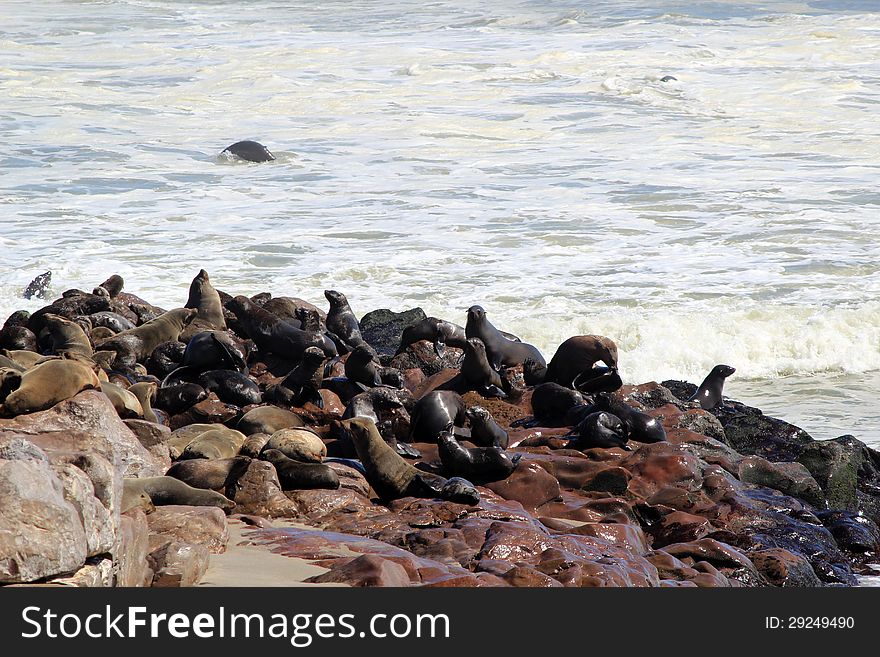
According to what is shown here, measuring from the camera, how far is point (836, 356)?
13312mm

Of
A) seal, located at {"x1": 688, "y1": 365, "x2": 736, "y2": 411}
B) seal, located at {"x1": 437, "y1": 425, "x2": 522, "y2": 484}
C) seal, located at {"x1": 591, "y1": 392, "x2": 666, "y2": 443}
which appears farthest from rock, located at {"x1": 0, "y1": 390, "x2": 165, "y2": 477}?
seal, located at {"x1": 688, "y1": 365, "x2": 736, "y2": 411}

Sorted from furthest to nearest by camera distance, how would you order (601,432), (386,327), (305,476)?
(386,327)
(601,432)
(305,476)

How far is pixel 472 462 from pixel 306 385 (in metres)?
1.79

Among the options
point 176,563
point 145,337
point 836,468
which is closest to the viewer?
point 176,563

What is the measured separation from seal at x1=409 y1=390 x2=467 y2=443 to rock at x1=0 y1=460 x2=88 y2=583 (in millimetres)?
4205

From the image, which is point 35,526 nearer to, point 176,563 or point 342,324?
point 176,563

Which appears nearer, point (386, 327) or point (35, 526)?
point (35, 526)

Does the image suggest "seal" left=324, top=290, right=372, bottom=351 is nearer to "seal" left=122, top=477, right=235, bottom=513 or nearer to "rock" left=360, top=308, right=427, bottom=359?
"rock" left=360, top=308, right=427, bottom=359

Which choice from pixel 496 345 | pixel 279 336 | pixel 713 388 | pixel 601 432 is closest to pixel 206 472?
pixel 601 432

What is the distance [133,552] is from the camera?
4492mm

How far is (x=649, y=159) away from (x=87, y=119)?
530 inches

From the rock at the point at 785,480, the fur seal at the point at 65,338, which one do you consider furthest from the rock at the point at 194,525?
the rock at the point at 785,480

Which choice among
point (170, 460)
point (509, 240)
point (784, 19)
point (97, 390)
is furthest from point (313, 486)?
point (784, 19)

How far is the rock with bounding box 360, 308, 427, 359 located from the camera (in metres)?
11.1
